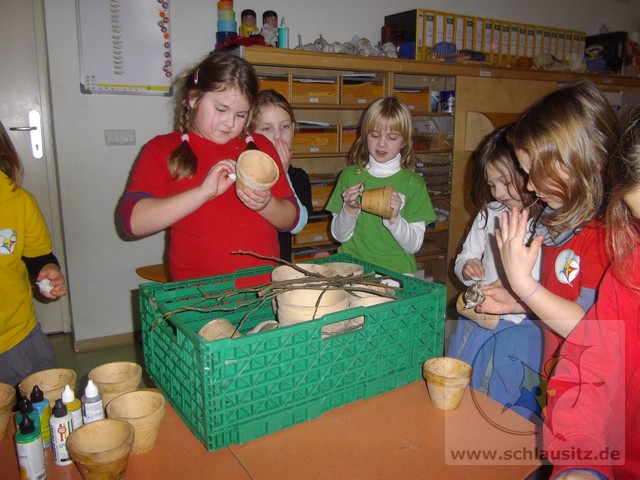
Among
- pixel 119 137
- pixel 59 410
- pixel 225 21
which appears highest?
pixel 225 21

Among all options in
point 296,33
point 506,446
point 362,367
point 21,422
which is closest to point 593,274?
point 506,446

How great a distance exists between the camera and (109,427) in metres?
0.85

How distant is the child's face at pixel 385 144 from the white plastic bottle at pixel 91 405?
1.64m

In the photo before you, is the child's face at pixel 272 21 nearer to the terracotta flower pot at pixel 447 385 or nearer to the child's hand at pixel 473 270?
the child's hand at pixel 473 270

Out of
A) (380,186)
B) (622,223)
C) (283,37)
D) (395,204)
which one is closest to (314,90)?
(283,37)

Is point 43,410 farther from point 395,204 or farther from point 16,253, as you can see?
point 395,204

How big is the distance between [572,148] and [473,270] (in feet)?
2.11

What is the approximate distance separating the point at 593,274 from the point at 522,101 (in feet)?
11.1

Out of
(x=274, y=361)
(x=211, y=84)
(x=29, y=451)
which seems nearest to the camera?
(x=29, y=451)

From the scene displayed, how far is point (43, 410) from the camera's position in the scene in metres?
0.90

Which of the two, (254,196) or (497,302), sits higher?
(254,196)

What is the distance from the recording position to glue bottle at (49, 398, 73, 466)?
2.81ft

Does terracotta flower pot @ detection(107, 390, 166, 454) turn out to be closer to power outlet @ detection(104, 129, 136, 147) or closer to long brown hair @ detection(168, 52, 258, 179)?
long brown hair @ detection(168, 52, 258, 179)

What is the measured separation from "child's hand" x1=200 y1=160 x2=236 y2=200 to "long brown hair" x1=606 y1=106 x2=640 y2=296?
87 cm
